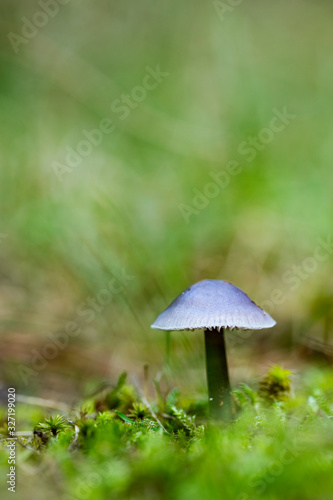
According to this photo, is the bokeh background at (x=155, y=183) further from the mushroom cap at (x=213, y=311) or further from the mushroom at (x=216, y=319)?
the mushroom cap at (x=213, y=311)

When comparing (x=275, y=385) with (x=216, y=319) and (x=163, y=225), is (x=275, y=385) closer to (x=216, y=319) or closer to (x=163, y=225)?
(x=216, y=319)

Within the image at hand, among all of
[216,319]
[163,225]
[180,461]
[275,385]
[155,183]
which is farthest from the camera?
[155,183]

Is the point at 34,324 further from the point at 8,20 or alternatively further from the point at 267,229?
the point at 8,20

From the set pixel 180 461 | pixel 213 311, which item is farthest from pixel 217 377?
pixel 180 461

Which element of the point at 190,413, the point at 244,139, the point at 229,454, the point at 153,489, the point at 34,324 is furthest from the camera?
the point at 244,139

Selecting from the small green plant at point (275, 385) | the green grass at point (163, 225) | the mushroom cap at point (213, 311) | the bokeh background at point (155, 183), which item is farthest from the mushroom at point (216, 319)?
the bokeh background at point (155, 183)

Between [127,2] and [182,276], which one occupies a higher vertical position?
[127,2]

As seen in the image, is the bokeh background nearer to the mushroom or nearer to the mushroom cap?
the mushroom

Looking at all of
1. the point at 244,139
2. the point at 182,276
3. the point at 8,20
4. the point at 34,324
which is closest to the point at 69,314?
the point at 34,324
